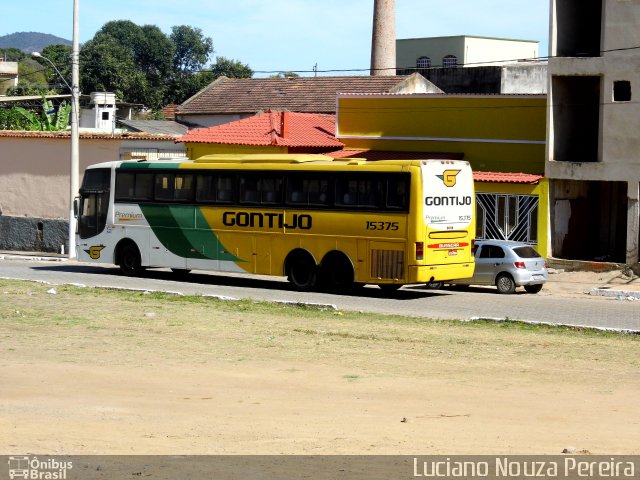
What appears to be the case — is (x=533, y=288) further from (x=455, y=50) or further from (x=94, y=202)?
(x=455, y=50)

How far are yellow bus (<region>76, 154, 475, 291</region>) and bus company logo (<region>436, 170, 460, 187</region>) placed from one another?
24mm

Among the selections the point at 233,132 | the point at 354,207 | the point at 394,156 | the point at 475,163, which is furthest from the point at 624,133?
the point at 233,132

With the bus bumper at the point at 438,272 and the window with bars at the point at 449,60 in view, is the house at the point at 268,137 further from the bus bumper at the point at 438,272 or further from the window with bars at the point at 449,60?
the window with bars at the point at 449,60

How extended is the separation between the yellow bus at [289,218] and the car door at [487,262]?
2.15m

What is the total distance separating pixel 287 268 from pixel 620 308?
26.9 feet

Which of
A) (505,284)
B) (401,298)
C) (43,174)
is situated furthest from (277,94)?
(401,298)

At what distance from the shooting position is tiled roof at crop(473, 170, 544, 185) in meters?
34.8

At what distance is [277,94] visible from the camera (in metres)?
55.7

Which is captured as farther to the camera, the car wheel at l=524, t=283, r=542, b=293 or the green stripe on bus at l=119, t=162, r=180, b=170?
the green stripe on bus at l=119, t=162, r=180, b=170

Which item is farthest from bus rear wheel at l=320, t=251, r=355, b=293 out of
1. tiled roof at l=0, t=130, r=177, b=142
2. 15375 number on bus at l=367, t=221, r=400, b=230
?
tiled roof at l=0, t=130, r=177, b=142

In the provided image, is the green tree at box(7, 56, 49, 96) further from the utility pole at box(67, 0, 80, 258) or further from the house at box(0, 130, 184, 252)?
the utility pole at box(67, 0, 80, 258)

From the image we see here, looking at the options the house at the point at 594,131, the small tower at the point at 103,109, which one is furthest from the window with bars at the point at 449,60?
the house at the point at 594,131
